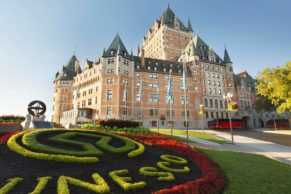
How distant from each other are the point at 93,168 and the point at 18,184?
101 inches

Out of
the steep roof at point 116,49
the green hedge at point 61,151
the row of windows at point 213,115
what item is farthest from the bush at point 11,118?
the row of windows at point 213,115

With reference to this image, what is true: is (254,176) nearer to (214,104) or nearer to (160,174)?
(160,174)

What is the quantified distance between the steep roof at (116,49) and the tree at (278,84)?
113ft

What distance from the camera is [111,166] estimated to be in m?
8.26

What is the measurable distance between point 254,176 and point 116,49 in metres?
50.7

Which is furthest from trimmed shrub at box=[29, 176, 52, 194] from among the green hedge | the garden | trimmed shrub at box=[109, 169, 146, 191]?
trimmed shrub at box=[109, 169, 146, 191]

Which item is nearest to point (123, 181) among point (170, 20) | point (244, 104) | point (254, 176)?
point (254, 176)

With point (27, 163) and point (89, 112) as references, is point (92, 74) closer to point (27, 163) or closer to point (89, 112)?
point (89, 112)

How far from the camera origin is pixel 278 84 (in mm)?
34344

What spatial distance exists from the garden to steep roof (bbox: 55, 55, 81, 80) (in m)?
60.7

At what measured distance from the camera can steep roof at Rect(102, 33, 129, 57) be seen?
177ft

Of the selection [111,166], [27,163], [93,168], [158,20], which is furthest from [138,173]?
[158,20]

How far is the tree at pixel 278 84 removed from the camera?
109 feet

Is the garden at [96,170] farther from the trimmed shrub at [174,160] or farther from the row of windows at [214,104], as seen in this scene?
the row of windows at [214,104]
